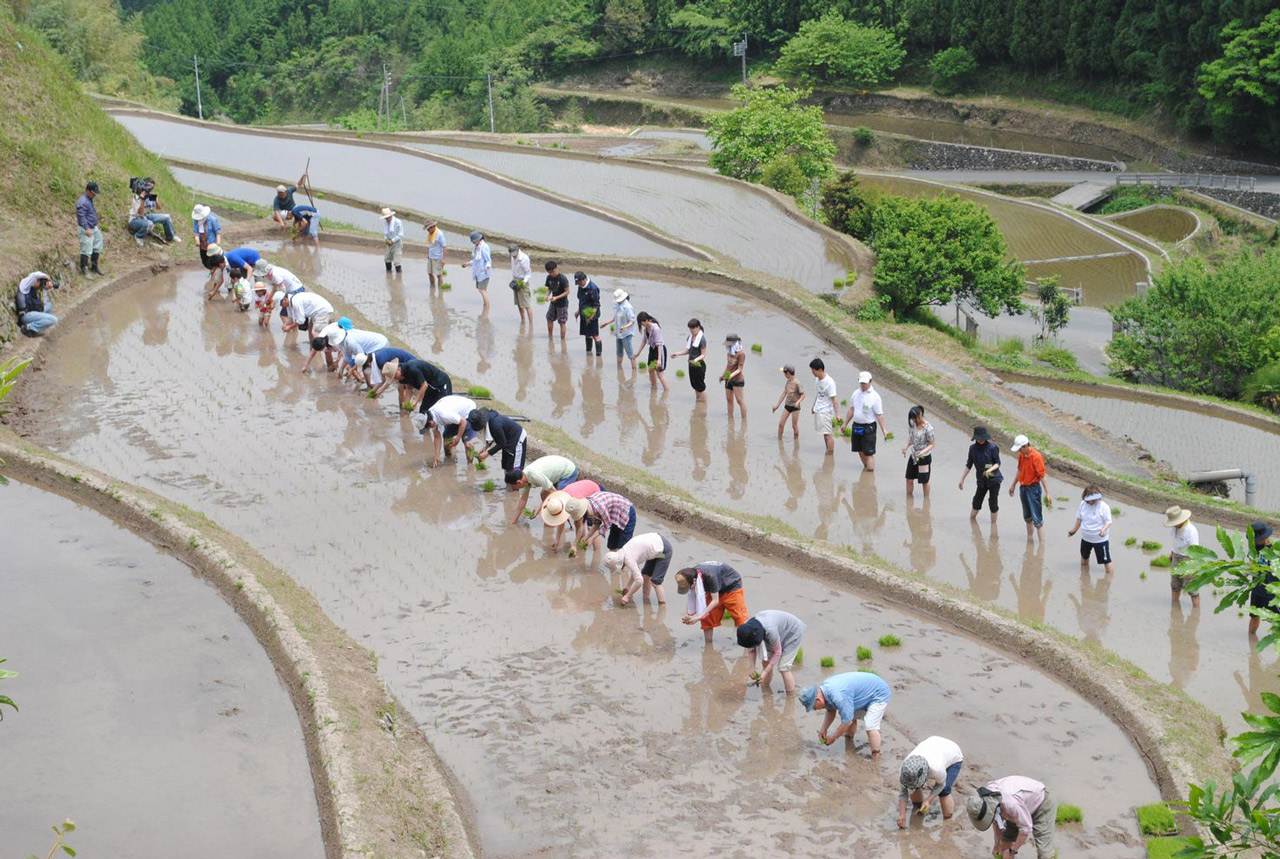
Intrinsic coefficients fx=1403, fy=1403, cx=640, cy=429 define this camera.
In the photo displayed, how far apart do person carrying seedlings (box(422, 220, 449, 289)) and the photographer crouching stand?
6.88 meters

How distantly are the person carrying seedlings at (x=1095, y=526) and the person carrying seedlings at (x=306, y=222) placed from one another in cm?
1949

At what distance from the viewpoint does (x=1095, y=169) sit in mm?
70188

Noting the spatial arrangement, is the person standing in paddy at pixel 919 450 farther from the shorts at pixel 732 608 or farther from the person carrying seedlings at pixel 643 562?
the shorts at pixel 732 608

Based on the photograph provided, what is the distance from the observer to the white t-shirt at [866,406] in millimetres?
18656

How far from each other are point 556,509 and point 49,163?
1675cm

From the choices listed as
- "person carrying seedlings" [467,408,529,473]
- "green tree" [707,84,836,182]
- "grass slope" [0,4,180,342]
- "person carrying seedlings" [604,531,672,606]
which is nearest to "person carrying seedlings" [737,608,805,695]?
"person carrying seedlings" [604,531,672,606]

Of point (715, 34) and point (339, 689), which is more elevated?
point (715, 34)

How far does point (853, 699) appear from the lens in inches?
476

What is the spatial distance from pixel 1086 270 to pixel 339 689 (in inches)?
1656

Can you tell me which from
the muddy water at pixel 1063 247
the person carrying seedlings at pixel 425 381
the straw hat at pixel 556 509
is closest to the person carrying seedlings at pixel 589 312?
the person carrying seedlings at pixel 425 381

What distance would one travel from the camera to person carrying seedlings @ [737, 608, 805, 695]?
13.0 meters

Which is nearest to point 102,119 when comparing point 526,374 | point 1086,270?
point 526,374

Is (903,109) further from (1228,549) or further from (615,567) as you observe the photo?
(1228,549)

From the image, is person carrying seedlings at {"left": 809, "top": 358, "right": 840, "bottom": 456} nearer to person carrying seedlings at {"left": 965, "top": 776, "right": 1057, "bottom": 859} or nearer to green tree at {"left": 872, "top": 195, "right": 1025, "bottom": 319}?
person carrying seedlings at {"left": 965, "top": 776, "right": 1057, "bottom": 859}
